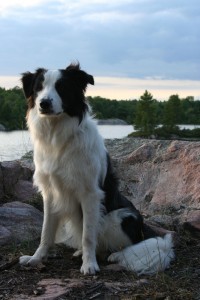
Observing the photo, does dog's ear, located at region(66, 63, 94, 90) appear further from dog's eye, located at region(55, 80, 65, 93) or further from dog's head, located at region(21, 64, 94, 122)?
dog's eye, located at region(55, 80, 65, 93)

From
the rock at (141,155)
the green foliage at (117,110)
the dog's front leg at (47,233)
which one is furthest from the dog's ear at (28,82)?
the green foliage at (117,110)

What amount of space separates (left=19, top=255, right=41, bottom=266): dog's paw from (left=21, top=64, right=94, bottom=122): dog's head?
1.56 m

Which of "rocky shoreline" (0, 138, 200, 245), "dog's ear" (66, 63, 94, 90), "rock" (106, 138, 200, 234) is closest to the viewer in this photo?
"dog's ear" (66, 63, 94, 90)

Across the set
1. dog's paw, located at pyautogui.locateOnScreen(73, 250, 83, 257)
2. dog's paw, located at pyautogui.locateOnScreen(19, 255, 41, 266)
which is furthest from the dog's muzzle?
dog's paw, located at pyautogui.locateOnScreen(73, 250, 83, 257)

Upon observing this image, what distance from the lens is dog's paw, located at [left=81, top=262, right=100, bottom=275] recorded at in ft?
15.6

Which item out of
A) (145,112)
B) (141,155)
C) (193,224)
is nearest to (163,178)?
(141,155)

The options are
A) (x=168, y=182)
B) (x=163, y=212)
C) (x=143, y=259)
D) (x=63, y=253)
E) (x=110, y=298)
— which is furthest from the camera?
(x=168, y=182)

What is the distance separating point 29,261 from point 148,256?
1.27 m

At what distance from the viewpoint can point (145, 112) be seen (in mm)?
56531

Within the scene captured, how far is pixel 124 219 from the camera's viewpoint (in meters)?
5.29

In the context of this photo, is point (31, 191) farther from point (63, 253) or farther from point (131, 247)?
point (131, 247)

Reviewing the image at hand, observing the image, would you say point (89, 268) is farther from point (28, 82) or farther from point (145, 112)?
point (145, 112)

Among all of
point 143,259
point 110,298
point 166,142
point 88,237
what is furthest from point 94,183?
point 166,142

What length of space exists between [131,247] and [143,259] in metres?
0.29
